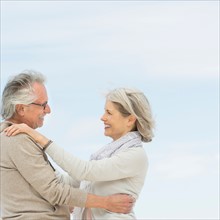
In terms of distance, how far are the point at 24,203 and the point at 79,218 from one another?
0.42 meters

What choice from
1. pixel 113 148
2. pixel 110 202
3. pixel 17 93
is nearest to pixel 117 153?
pixel 113 148

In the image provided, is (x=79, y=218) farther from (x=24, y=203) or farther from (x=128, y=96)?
(x=128, y=96)

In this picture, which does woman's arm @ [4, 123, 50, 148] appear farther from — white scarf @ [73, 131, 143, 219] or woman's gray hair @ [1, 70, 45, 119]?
white scarf @ [73, 131, 143, 219]

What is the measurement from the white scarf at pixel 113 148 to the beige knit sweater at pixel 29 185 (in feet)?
0.62

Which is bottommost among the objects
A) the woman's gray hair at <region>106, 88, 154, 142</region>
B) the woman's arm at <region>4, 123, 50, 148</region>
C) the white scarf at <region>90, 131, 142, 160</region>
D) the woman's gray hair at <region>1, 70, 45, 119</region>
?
the white scarf at <region>90, 131, 142, 160</region>

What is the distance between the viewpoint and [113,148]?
3.83 meters

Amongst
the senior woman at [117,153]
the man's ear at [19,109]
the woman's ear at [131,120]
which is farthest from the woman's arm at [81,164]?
the woman's ear at [131,120]

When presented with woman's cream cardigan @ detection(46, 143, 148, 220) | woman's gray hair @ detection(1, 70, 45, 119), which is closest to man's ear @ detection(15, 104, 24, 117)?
woman's gray hair @ detection(1, 70, 45, 119)

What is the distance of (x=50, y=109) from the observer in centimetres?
388

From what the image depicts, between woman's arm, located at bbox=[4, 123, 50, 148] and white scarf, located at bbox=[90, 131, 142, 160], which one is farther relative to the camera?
white scarf, located at bbox=[90, 131, 142, 160]

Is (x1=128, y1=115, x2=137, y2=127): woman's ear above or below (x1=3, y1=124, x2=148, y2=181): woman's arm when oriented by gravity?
above

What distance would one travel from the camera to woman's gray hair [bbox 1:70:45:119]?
372cm

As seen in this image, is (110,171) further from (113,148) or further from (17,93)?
(17,93)

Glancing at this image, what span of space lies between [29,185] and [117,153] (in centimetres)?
57
